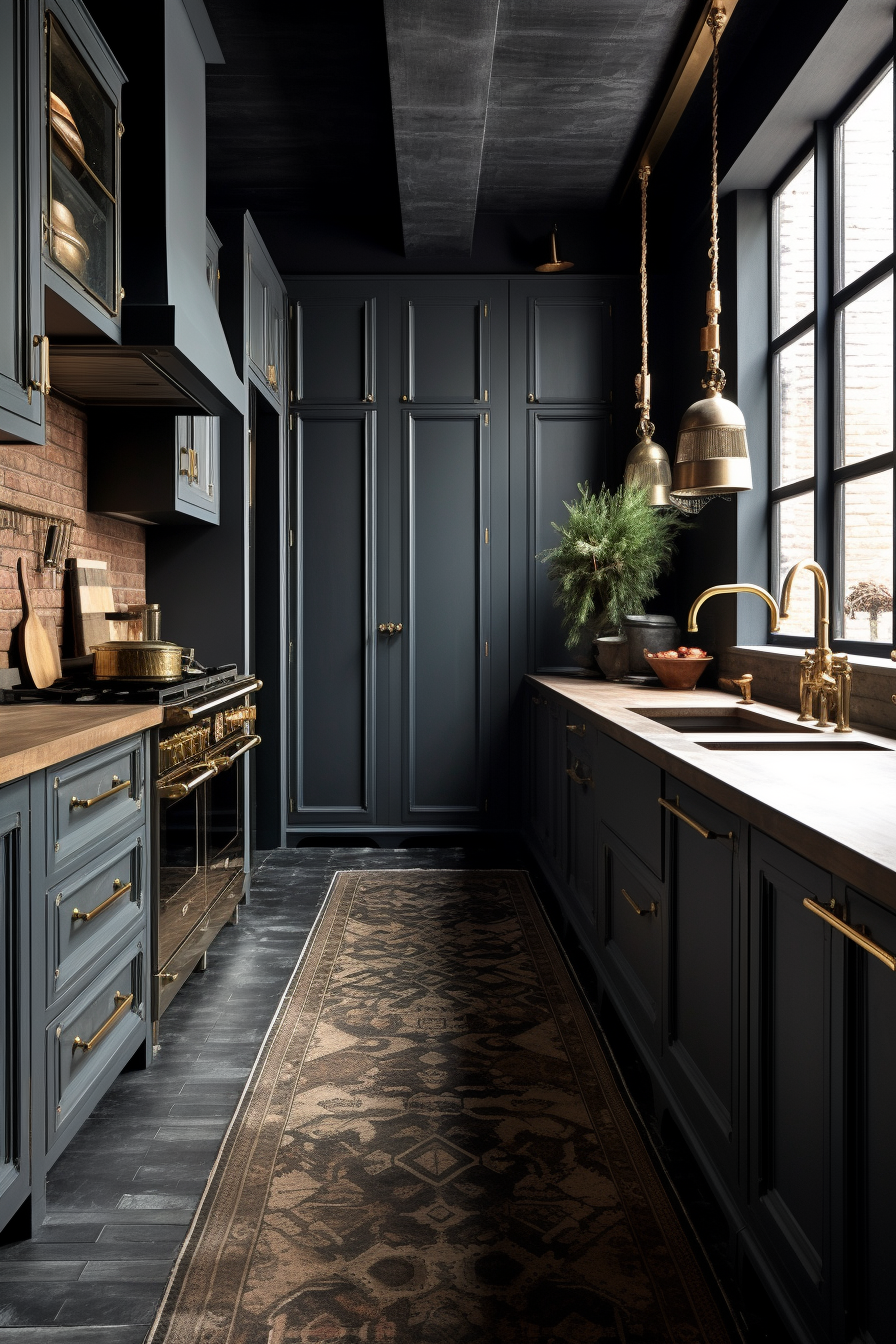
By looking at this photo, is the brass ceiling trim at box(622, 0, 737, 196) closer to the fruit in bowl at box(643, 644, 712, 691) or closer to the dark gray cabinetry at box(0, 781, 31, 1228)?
the fruit in bowl at box(643, 644, 712, 691)

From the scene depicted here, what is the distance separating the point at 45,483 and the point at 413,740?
2345 millimetres

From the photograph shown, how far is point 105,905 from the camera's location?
2.10m

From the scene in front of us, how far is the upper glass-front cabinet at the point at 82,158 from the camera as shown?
7.39ft

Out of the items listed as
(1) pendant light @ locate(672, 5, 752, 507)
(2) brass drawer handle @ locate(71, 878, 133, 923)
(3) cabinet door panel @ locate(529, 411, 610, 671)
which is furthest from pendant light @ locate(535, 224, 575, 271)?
(2) brass drawer handle @ locate(71, 878, 133, 923)

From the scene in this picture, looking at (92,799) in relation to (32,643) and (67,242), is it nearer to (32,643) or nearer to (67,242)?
(32,643)

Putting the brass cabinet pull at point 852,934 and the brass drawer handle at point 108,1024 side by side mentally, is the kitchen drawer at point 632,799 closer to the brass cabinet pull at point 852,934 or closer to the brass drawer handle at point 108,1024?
the brass cabinet pull at point 852,934

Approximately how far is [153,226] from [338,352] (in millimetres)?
2078

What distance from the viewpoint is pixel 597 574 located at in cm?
421

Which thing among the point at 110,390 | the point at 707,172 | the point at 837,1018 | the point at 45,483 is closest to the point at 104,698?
the point at 45,483

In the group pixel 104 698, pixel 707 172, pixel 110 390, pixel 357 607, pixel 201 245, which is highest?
pixel 707 172

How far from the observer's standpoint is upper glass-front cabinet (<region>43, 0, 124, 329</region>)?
7.39ft

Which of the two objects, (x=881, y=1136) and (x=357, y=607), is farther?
(x=357, y=607)

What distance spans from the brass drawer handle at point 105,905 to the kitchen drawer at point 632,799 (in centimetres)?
120

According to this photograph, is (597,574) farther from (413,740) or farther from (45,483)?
(45,483)
